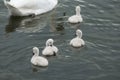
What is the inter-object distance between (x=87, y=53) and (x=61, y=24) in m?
2.65

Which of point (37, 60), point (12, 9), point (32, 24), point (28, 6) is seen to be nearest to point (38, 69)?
point (37, 60)

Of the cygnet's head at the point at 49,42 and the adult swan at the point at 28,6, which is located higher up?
the adult swan at the point at 28,6

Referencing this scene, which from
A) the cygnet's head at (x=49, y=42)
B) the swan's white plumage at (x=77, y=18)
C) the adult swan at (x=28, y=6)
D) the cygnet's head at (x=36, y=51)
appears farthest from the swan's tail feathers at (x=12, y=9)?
the cygnet's head at (x=36, y=51)

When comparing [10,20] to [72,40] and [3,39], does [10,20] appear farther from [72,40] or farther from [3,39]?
[72,40]

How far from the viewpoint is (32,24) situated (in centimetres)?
1762

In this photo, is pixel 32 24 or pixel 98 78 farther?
pixel 32 24

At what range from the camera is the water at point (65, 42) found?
46.5 ft

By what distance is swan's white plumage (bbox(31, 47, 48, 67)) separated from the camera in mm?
14469

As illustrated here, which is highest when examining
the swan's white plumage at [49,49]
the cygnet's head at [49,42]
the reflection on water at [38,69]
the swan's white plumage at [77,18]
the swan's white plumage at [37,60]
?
the swan's white plumage at [77,18]

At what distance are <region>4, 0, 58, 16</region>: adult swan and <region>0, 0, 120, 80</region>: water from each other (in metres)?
0.21

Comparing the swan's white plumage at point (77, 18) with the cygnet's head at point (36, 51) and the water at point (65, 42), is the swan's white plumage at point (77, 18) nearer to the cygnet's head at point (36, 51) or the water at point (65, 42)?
the water at point (65, 42)

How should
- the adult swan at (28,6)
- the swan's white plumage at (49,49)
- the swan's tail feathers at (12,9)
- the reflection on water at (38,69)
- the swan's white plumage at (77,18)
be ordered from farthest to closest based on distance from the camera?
the adult swan at (28,6), the swan's white plumage at (77,18), the swan's tail feathers at (12,9), the swan's white plumage at (49,49), the reflection on water at (38,69)

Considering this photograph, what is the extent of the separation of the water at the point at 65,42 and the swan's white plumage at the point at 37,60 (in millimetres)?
150

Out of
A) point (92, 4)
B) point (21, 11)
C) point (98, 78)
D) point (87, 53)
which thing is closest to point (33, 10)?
point (21, 11)
